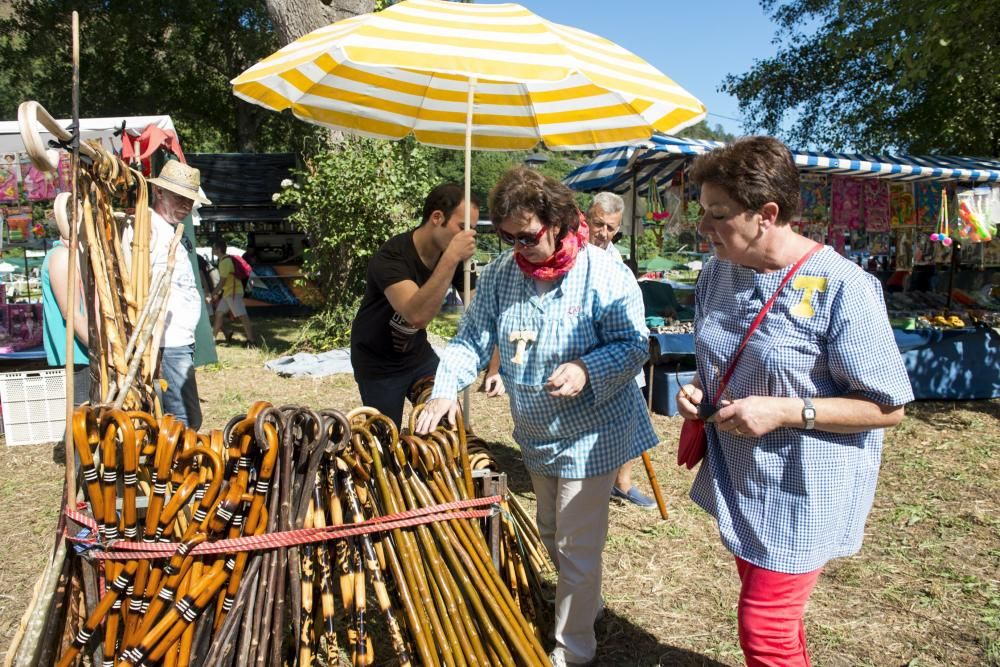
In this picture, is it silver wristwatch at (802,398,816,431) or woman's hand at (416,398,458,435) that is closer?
silver wristwatch at (802,398,816,431)

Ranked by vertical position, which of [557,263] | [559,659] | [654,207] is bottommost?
[559,659]

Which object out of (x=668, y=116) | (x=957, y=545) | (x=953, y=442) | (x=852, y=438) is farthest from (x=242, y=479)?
(x=953, y=442)

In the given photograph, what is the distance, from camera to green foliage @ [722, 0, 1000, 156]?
6078 mm

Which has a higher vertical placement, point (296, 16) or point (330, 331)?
point (296, 16)

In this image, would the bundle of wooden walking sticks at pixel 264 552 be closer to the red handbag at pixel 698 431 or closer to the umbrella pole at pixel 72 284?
the umbrella pole at pixel 72 284

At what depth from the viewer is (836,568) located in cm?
353

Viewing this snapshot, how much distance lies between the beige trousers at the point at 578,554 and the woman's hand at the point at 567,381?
1.28 ft

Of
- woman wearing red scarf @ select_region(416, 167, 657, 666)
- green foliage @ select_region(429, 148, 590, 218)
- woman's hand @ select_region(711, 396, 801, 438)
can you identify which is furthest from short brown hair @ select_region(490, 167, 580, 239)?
green foliage @ select_region(429, 148, 590, 218)

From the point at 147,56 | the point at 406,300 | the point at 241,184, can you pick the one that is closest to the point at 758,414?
the point at 406,300

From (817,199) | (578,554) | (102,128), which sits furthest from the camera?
(817,199)

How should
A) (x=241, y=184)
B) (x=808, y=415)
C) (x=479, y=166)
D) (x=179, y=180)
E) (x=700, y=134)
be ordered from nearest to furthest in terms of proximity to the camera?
1. (x=808, y=415)
2. (x=179, y=180)
3. (x=241, y=184)
4. (x=479, y=166)
5. (x=700, y=134)

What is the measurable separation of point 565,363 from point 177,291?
2.31 metres

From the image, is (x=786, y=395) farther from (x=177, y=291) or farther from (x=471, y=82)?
(x=177, y=291)

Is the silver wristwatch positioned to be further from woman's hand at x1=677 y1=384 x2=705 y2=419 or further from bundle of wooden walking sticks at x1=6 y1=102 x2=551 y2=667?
bundle of wooden walking sticks at x1=6 y1=102 x2=551 y2=667
